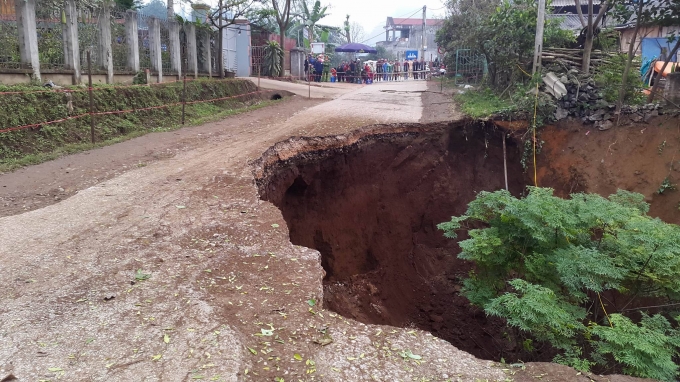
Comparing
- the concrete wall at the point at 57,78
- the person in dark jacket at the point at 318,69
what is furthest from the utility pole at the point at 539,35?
Result: the person in dark jacket at the point at 318,69

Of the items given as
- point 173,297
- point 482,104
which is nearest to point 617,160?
point 482,104

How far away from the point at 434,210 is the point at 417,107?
3821 mm

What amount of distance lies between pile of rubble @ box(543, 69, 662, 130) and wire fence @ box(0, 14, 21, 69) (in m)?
12.1

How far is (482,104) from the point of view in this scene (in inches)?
511

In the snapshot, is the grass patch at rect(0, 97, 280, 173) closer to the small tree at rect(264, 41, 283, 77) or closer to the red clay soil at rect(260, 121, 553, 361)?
the red clay soil at rect(260, 121, 553, 361)

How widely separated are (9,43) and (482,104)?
11504 mm

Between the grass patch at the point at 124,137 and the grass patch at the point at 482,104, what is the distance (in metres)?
6.66

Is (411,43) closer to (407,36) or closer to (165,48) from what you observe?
(407,36)

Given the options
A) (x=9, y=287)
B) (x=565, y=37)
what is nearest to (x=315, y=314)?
(x=9, y=287)

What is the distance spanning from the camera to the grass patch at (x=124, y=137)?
850 cm

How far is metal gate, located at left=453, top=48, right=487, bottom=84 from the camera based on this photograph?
1933 cm

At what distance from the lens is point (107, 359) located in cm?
324

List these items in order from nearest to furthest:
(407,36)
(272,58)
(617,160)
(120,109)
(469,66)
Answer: (617,160)
(120,109)
(469,66)
(272,58)
(407,36)

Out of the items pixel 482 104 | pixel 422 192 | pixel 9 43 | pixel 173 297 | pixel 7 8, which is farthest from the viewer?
pixel 482 104
